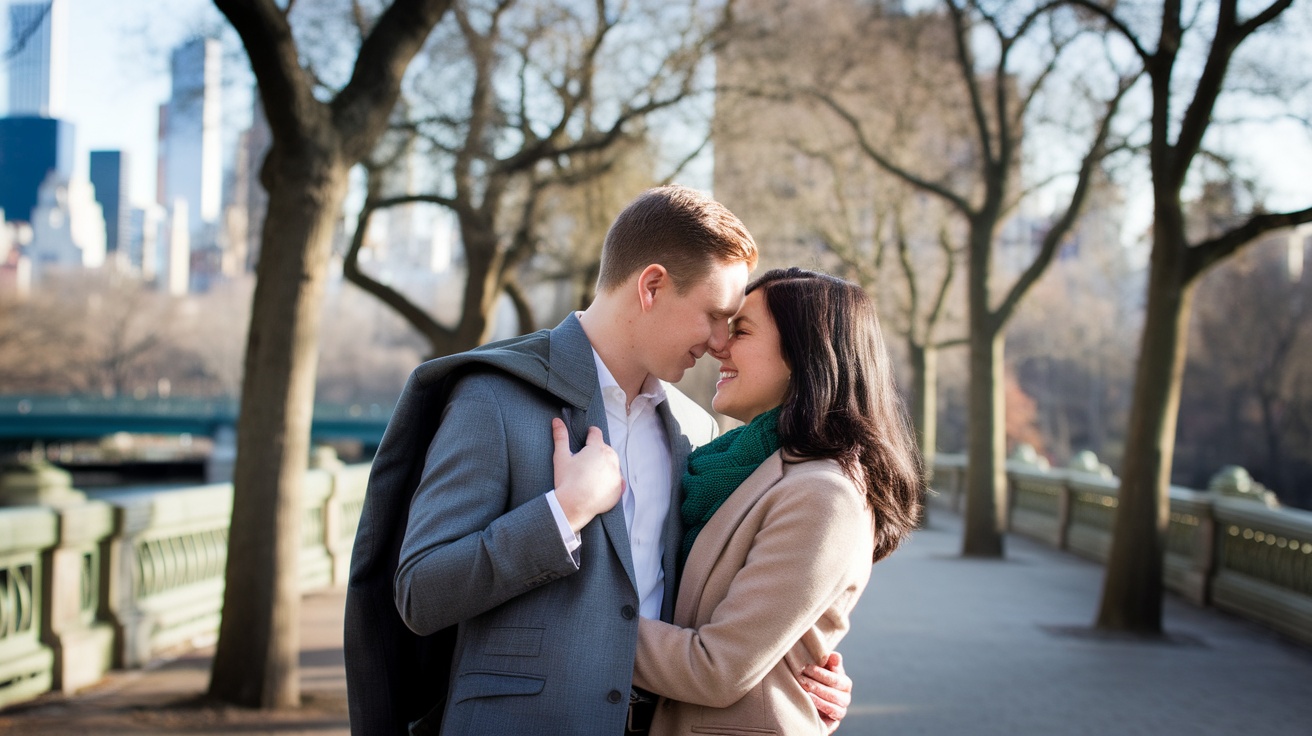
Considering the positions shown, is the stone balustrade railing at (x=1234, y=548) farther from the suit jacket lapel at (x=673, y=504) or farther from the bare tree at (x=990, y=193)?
the suit jacket lapel at (x=673, y=504)

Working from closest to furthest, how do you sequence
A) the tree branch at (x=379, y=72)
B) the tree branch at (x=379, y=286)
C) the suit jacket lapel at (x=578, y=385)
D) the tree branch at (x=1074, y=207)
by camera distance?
the suit jacket lapel at (x=578, y=385) < the tree branch at (x=379, y=72) < the tree branch at (x=1074, y=207) < the tree branch at (x=379, y=286)

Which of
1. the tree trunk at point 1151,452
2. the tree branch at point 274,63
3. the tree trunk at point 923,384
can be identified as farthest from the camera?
the tree trunk at point 923,384

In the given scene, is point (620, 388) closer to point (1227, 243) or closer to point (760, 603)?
point (760, 603)

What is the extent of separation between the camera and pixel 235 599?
6855 mm

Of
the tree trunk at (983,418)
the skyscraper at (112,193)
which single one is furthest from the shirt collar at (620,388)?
the skyscraper at (112,193)

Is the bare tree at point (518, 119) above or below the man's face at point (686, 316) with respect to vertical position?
above

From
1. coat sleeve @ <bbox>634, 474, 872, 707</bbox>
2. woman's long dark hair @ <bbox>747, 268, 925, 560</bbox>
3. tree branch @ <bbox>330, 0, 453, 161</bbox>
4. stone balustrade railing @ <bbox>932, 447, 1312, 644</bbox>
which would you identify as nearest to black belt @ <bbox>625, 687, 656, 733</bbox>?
coat sleeve @ <bbox>634, 474, 872, 707</bbox>

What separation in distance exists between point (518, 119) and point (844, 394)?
15.6 m

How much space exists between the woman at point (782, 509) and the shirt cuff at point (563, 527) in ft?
0.97

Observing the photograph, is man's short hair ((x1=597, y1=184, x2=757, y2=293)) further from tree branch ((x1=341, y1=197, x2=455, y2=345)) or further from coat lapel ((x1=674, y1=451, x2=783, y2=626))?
tree branch ((x1=341, y1=197, x2=455, y2=345))

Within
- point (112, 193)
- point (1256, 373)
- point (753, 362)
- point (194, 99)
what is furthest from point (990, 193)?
point (112, 193)

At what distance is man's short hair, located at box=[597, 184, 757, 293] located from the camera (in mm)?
2707

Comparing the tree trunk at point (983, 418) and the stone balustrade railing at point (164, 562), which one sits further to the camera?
the tree trunk at point (983, 418)

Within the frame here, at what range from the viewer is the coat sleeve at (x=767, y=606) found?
2.54 m
